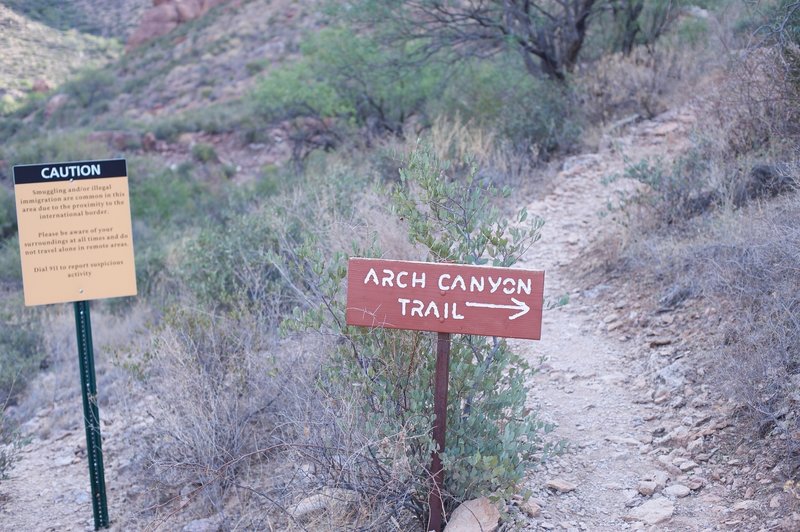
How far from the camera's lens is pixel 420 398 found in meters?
3.17

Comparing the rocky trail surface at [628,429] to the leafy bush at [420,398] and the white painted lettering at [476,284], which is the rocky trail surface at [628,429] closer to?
the leafy bush at [420,398]

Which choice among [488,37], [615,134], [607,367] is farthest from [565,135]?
[607,367]

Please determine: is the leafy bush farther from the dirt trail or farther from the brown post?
the dirt trail

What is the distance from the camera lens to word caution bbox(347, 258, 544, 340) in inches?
110

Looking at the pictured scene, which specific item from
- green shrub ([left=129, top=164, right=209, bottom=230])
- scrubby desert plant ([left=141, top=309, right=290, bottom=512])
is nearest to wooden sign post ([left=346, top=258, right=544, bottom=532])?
scrubby desert plant ([left=141, top=309, right=290, bottom=512])

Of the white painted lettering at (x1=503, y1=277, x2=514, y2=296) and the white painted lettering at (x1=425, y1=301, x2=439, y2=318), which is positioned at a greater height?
the white painted lettering at (x1=503, y1=277, x2=514, y2=296)

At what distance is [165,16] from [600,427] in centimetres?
4042

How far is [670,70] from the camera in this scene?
10.2 meters

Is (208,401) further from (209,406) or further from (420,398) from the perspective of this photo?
(420,398)

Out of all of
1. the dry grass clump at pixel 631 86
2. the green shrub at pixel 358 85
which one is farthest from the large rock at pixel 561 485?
the green shrub at pixel 358 85

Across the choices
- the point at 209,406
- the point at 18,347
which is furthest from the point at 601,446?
the point at 18,347

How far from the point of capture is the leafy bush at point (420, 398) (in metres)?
3.14

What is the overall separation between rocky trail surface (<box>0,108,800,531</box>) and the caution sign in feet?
3.44

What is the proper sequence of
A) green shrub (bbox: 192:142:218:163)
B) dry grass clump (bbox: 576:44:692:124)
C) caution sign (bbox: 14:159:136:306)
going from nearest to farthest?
caution sign (bbox: 14:159:136:306) < dry grass clump (bbox: 576:44:692:124) < green shrub (bbox: 192:142:218:163)
